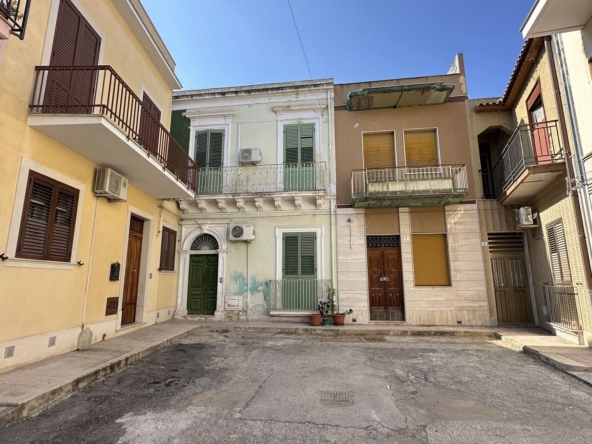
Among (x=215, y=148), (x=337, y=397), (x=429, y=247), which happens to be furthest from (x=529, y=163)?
(x=215, y=148)


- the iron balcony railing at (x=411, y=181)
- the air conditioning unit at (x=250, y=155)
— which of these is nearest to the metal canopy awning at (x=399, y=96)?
the iron balcony railing at (x=411, y=181)

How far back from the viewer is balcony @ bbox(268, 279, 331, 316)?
33.1 feet

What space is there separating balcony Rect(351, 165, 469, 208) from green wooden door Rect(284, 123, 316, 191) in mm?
1553

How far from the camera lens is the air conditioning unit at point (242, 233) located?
10.5 metres

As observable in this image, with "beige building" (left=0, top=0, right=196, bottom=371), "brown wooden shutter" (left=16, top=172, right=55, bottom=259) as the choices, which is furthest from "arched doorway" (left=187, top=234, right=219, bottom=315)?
"brown wooden shutter" (left=16, top=172, right=55, bottom=259)

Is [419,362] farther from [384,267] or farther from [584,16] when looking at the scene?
[584,16]

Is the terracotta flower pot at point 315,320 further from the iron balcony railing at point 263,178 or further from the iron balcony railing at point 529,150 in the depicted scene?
the iron balcony railing at point 529,150

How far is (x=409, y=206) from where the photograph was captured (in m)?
10.2

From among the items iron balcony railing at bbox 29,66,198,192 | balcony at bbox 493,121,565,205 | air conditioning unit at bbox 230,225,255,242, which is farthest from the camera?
air conditioning unit at bbox 230,225,255,242

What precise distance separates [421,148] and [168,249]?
30.0 feet

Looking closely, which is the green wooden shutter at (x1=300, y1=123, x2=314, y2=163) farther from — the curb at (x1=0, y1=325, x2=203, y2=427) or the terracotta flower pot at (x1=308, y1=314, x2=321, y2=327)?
the curb at (x1=0, y1=325, x2=203, y2=427)

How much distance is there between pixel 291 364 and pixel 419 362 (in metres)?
2.40


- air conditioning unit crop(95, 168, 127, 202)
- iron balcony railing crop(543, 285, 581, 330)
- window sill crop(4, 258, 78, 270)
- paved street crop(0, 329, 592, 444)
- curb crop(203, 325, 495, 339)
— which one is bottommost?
paved street crop(0, 329, 592, 444)

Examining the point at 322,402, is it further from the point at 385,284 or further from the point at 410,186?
the point at 410,186
